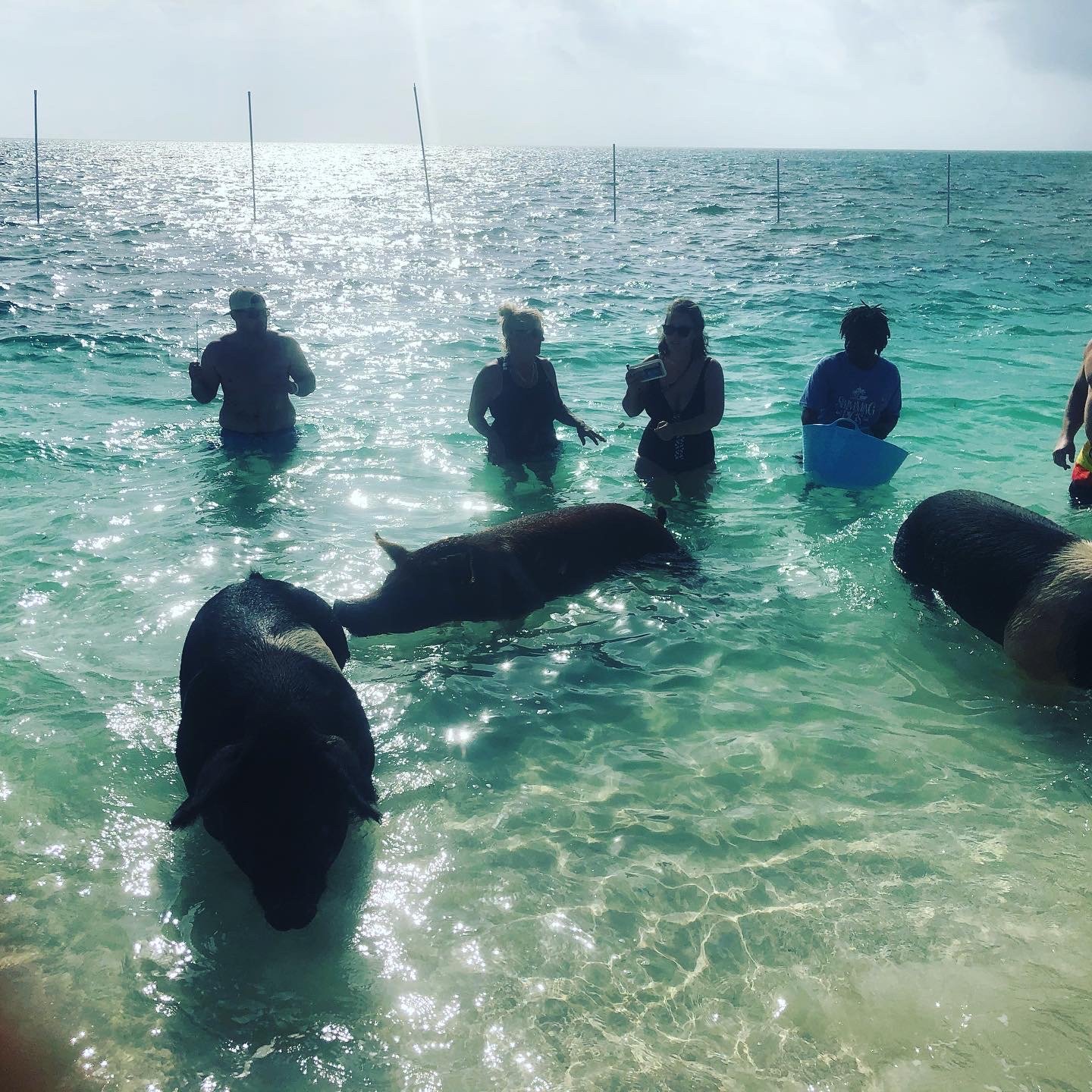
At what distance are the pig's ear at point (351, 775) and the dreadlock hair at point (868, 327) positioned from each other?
5.81 meters

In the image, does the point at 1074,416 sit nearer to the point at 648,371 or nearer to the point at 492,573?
the point at 648,371

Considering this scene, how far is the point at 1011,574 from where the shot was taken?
6.08m

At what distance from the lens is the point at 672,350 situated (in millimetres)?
8109

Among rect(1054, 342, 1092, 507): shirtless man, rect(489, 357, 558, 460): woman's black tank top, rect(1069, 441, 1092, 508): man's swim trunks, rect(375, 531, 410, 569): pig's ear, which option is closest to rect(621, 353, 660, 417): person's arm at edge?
rect(489, 357, 558, 460): woman's black tank top

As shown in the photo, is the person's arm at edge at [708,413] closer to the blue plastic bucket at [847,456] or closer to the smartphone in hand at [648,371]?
the smartphone in hand at [648,371]

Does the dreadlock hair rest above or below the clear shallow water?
above

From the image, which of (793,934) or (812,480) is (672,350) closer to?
(812,480)

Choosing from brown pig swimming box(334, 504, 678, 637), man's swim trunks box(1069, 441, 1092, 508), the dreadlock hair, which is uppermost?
the dreadlock hair

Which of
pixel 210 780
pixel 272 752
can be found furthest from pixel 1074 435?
pixel 210 780

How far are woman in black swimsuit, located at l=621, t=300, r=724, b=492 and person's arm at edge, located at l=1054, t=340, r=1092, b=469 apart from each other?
2879mm

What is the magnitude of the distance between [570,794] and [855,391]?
5245 mm

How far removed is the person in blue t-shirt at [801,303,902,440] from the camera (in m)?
8.24

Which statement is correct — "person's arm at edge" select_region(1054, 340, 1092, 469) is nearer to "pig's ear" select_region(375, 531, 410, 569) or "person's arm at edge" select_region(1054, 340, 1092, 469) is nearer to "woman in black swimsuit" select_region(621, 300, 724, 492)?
"woman in black swimsuit" select_region(621, 300, 724, 492)

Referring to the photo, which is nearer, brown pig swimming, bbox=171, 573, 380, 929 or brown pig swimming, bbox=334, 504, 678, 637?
brown pig swimming, bbox=171, 573, 380, 929
